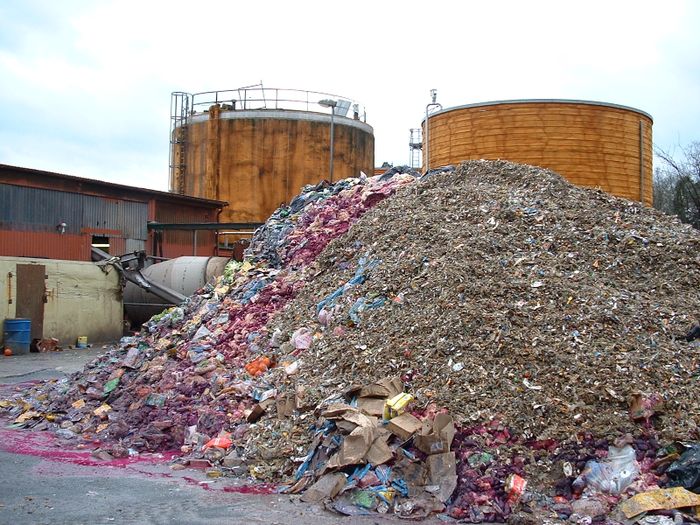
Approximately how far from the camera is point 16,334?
15570mm

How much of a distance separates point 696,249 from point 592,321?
136 inches

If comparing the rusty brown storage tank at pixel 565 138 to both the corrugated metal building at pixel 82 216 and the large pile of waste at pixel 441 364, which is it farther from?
the corrugated metal building at pixel 82 216

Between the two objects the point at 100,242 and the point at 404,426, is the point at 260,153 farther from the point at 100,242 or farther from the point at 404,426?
the point at 404,426

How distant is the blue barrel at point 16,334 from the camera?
15539mm

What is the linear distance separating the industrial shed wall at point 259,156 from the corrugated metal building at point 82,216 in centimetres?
235

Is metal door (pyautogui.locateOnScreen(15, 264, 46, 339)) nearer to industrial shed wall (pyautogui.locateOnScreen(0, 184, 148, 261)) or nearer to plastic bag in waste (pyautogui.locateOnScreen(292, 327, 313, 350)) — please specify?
industrial shed wall (pyautogui.locateOnScreen(0, 184, 148, 261))

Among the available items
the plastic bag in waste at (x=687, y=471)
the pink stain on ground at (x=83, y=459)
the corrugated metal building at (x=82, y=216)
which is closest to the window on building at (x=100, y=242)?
the corrugated metal building at (x=82, y=216)

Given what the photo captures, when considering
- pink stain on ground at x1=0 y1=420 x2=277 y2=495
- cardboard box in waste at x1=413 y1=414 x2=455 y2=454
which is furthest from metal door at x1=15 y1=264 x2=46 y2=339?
cardboard box in waste at x1=413 y1=414 x2=455 y2=454

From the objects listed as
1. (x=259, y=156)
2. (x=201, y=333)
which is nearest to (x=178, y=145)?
(x=259, y=156)

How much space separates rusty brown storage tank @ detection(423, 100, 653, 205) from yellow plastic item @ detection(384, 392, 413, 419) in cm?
1264

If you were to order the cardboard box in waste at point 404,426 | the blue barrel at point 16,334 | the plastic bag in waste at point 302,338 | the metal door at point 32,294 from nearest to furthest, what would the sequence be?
1. the cardboard box in waste at point 404,426
2. the plastic bag in waste at point 302,338
3. the blue barrel at point 16,334
4. the metal door at point 32,294

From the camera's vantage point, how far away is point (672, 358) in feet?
22.1

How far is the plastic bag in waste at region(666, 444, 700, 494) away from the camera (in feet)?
17.6

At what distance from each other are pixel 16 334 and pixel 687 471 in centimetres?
1396
